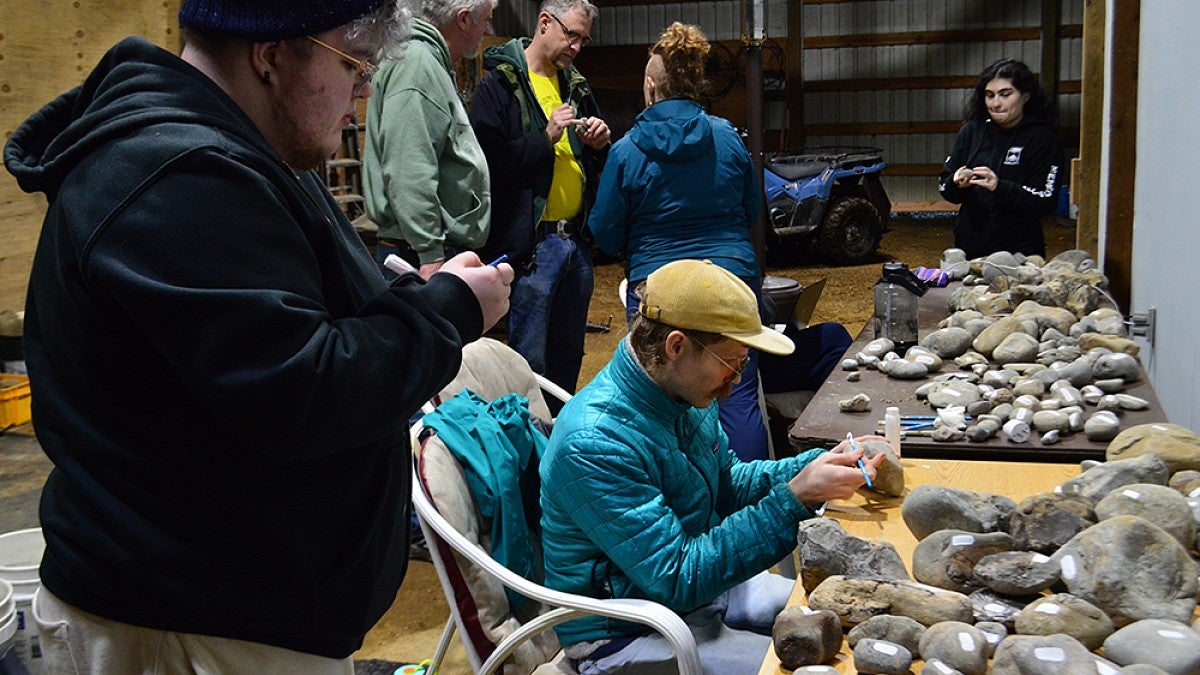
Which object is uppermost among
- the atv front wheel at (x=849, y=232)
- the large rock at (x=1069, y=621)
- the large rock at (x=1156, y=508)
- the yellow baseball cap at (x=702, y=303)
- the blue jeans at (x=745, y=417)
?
the yellow baseball cap at (x=702, y=303)

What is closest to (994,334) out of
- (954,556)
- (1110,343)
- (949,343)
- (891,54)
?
(949,343)

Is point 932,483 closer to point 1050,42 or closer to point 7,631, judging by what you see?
point 7,631

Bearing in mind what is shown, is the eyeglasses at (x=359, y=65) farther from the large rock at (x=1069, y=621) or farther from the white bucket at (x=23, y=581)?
the white bucket at (x=23, y=581)

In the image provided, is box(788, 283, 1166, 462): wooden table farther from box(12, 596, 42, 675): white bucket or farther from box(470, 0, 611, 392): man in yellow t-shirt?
box(12, 596, 42, 675): white bucket

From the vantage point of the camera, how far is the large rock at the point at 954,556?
1625 millimetres

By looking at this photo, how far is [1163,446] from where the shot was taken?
6.51 feet

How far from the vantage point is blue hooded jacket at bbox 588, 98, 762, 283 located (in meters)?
3.82

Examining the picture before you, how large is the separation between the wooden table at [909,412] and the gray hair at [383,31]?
1457 mm

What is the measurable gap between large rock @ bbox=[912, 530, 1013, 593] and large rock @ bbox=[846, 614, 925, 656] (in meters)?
0.16

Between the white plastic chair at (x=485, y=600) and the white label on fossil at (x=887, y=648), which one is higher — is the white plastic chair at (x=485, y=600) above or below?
below

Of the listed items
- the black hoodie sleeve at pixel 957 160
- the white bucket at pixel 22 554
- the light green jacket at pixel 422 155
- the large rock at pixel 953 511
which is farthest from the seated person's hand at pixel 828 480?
the black hoodie sleeve at pixel 957 160

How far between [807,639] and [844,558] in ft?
0.90

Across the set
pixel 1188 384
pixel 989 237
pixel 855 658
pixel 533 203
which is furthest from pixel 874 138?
pixel 855 658

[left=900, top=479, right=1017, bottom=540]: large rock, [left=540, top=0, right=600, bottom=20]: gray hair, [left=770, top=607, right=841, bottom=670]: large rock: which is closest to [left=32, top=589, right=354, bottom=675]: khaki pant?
[left=770, top=607, right=841, bottom=670]: large rock
